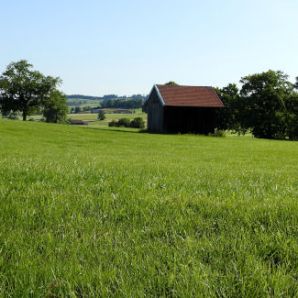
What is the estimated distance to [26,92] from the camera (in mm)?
109250

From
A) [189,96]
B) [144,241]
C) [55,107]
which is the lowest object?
[144,241]

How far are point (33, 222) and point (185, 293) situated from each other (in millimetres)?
2140

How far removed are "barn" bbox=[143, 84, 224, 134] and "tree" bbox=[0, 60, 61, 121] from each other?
4804 centimetres

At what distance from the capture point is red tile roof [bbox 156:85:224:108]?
224 ft

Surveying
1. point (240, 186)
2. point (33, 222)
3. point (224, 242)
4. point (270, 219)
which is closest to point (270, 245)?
point (224, 242)

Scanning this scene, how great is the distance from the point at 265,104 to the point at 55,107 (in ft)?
175

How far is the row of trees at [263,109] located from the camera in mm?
85625

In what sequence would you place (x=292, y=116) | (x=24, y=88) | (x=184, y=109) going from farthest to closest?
(x=24, y=88), (x=292, y=116), (x=184, y=109)

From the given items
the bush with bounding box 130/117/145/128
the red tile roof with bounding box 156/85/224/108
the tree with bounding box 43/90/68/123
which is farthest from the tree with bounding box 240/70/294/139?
the tree with bounding box 43/90/68/123

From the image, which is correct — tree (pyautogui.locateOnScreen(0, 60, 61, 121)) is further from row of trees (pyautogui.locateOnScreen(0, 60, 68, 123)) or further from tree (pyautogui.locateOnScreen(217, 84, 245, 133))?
tree (pyautogui.locateOnScreen(217, 84, 245, 133))

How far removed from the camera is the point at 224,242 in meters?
4.33

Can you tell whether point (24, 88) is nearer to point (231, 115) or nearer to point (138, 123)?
point (138, 123)

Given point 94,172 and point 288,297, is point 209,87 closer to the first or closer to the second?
point 94,172

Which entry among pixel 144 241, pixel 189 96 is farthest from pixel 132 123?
pixel 144 241
